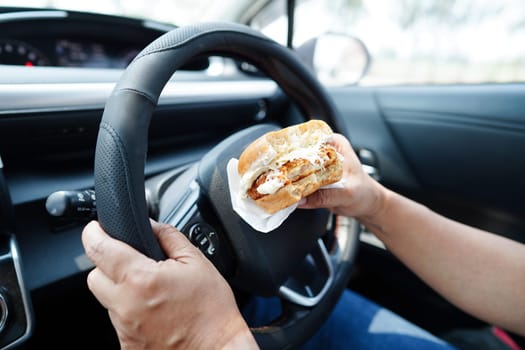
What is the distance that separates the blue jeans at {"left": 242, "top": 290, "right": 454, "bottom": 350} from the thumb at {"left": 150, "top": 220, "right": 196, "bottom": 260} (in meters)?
0.65

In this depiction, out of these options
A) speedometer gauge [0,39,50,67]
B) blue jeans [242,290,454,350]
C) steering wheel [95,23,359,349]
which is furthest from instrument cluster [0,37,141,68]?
blue jeans [242,290,454,350]

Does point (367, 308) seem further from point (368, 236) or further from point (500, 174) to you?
point (500, 174)

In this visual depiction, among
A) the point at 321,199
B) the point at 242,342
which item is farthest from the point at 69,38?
the point at 242,342

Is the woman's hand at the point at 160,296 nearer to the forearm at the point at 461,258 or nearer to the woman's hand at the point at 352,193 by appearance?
the woman's hand at the point at 352,193

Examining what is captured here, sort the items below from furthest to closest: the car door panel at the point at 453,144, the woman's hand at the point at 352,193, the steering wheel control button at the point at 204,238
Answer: the car door panel at the point at 453,144 < the woman's hand at the point at 352,193 < the steering wheel control button at the point at 204,238

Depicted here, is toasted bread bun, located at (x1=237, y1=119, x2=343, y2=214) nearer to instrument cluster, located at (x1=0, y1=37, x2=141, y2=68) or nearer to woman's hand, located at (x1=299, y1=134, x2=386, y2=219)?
woman's hand, located at (x1=299, y1=134, x2=386, y2=219)

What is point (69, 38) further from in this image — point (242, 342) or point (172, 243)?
point (242, 342)

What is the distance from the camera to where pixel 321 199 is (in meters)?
0.84

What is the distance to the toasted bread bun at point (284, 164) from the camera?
65 centimetres

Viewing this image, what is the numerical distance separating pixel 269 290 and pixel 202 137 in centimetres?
82

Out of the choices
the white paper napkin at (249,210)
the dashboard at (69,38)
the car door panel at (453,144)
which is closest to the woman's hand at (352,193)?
the white paper napkin at (249,210)

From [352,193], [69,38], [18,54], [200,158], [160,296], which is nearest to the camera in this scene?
[160,296]

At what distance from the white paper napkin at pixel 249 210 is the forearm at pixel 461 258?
42cm

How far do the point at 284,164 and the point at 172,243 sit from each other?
241mm
